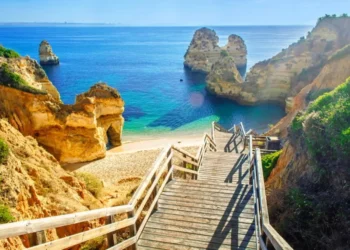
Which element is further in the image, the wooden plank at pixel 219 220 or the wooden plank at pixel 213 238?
the wooden plank at pixel 219 220

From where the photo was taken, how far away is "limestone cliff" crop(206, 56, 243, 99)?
49.7 m

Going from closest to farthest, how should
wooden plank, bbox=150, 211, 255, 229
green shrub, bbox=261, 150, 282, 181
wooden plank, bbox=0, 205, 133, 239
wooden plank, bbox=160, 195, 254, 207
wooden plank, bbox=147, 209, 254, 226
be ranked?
wooden plank, bbox=0, 205, 133, 239 < wooden plank, bbox=150, 211, 255, 229 < wooden plank, bbox=147, 209, 254, 226 < wooden plank, bbox=160, 195, 254, 207 < green shrub, bbox=261, 150, 282, 181

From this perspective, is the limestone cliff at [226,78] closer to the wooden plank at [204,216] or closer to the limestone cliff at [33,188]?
the limestone cliff at [33,188]

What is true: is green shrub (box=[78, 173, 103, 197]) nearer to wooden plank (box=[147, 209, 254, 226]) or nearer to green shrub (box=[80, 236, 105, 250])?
green shrub (box=[80, 236, 105, 250])

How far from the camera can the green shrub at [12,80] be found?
2095 cm

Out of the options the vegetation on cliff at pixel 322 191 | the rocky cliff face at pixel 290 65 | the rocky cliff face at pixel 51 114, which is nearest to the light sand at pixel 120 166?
the rocky cliff face at pixel 51 114

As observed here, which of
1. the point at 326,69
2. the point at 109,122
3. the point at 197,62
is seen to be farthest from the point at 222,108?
the point at 197,62

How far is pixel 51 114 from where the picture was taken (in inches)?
887

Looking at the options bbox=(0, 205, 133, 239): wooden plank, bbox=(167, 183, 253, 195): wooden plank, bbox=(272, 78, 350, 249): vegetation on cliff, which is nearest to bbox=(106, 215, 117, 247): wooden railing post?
bbox=(0, 205, 133, 239): wooden plank

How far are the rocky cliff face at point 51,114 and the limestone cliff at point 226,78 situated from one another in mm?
27509

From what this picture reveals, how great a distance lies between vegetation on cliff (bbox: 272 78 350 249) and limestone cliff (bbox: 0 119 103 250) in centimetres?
544

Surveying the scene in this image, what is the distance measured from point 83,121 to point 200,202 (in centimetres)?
1910

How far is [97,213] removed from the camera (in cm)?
424

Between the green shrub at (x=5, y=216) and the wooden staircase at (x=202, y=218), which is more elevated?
the green shrub at (x=5, y=216)
